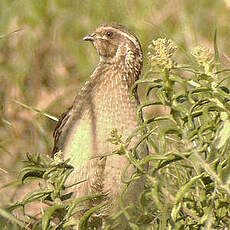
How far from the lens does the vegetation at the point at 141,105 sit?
11.4 ft

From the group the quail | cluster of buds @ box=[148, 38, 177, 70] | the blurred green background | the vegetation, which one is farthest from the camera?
the blurred green background

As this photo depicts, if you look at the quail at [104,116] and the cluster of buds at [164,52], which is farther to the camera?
the quail at [104,116]

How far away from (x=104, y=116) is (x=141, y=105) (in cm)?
124

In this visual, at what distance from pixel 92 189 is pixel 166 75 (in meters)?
1.31

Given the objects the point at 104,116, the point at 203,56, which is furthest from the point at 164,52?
the point at 104,116

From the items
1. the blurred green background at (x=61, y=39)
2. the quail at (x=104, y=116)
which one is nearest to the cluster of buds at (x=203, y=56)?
the quail at (x=104, y=116)

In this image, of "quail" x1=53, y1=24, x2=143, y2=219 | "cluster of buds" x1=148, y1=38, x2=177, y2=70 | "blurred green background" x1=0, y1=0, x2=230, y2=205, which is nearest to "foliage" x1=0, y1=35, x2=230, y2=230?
"cluster of buds" x1=148, y1=38, x2=177, y2=70

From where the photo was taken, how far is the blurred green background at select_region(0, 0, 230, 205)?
6.88m

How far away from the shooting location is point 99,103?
4812mm

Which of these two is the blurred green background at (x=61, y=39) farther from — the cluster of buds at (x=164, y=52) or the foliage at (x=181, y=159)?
the cluster of buds at (x=164, y=52)

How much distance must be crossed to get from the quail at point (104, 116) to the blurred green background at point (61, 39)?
1434mm

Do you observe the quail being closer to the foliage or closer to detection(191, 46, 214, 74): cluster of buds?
the foliage

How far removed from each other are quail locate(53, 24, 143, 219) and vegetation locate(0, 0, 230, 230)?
15cm

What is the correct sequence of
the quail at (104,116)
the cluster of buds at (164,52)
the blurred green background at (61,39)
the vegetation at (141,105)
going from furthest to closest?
the blurred green background at (61,39), the quail at (104,116), the vegetation at (141,105), the cluster of buds at (164,52)
